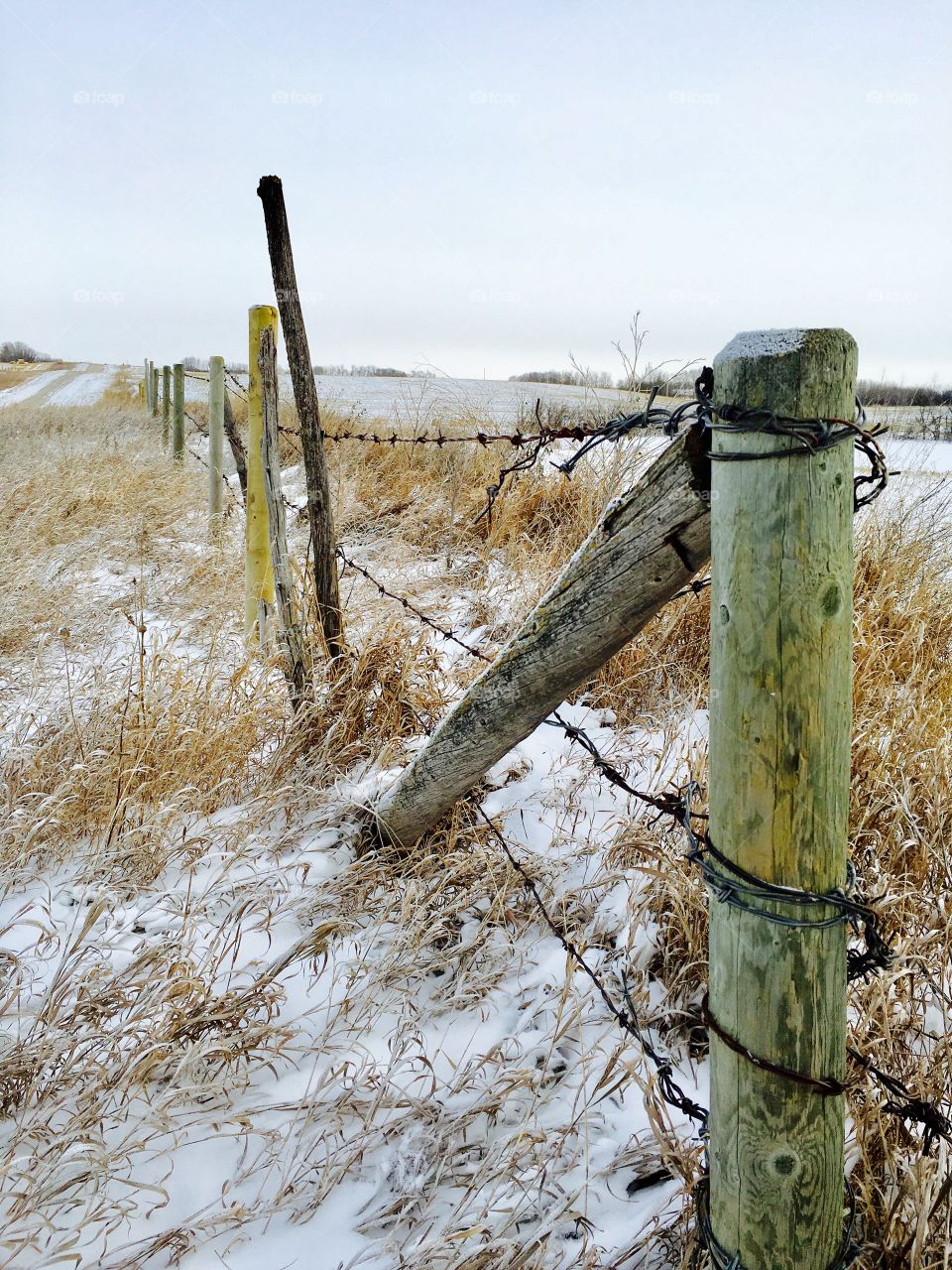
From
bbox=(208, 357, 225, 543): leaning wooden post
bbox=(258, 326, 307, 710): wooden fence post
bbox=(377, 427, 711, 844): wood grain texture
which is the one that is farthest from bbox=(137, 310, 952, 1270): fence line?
bbox=(208, 357, 225, 543): leaning wooden post

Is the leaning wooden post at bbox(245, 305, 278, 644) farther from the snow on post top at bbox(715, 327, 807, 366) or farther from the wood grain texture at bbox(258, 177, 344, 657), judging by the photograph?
the snow on post top at bbox(715, 327, 807, 366)

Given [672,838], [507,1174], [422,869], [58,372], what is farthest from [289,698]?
[58,372]

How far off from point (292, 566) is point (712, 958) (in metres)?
2.32

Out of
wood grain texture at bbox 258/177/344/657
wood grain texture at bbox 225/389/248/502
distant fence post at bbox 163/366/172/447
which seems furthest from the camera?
distant fence post at bbox 163/366/172/447

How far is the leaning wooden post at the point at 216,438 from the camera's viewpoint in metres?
6.32

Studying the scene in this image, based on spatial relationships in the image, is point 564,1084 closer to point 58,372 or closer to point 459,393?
point 459,393

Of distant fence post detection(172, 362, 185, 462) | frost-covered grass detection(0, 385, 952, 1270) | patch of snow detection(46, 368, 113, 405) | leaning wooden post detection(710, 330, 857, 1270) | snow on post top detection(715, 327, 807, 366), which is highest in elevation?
patch of snow detection(46, 368, 113, 405)

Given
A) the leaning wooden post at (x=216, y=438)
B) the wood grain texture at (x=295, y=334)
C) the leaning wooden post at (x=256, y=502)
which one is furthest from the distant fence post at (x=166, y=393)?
the wood grain texture at (x=295, y=334)

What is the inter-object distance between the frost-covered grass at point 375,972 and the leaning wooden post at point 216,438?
3.02m

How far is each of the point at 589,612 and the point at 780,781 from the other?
1.84ft

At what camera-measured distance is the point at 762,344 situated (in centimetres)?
88

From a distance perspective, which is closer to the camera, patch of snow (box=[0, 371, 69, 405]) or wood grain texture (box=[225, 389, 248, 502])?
wood grain texture (box=[225, 389, 248, 502])

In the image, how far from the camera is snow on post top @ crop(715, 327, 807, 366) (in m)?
0.86

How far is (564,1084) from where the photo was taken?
5.39 feet
